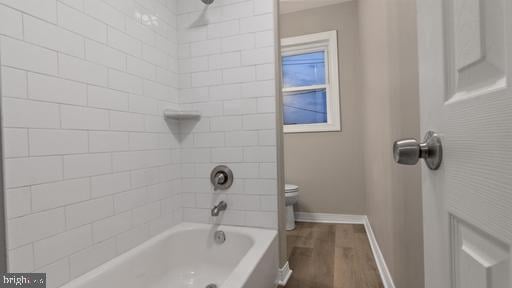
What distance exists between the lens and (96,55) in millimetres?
1162

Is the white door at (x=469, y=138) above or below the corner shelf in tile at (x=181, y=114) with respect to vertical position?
below

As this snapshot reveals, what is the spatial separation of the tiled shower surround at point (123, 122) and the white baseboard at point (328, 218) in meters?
1.52

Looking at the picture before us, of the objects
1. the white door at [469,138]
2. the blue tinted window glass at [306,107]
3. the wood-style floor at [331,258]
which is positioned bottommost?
the wood-style floor at [331,258]

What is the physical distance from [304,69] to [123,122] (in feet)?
7.86

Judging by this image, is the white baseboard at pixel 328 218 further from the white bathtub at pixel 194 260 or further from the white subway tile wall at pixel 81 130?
the white subway tile wall at pixel 81 130

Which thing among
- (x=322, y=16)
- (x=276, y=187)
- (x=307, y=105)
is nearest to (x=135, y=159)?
(x=276, y=187)

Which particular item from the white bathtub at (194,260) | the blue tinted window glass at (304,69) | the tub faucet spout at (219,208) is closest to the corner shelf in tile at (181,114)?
the tub faucet spout at (219,208)

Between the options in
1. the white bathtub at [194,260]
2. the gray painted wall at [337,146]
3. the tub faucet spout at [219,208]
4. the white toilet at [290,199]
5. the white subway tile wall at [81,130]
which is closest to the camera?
the white subway tile wall at [81,130]

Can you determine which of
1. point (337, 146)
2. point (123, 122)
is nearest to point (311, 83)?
point (337, 146)

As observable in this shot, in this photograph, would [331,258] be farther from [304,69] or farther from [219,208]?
[304,69]

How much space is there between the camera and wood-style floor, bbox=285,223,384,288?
64.8 inches

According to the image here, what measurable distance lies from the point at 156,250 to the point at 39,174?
0.80 m

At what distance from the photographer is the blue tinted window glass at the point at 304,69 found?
9.93 ft

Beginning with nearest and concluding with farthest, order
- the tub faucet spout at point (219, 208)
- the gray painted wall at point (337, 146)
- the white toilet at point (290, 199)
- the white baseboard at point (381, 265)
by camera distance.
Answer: the white baseboard at point (381, 265)
the tub faucet spout at point (219, 208)
the white toilet at point (290, 199)
the gray painted wall at point (337, 146)
